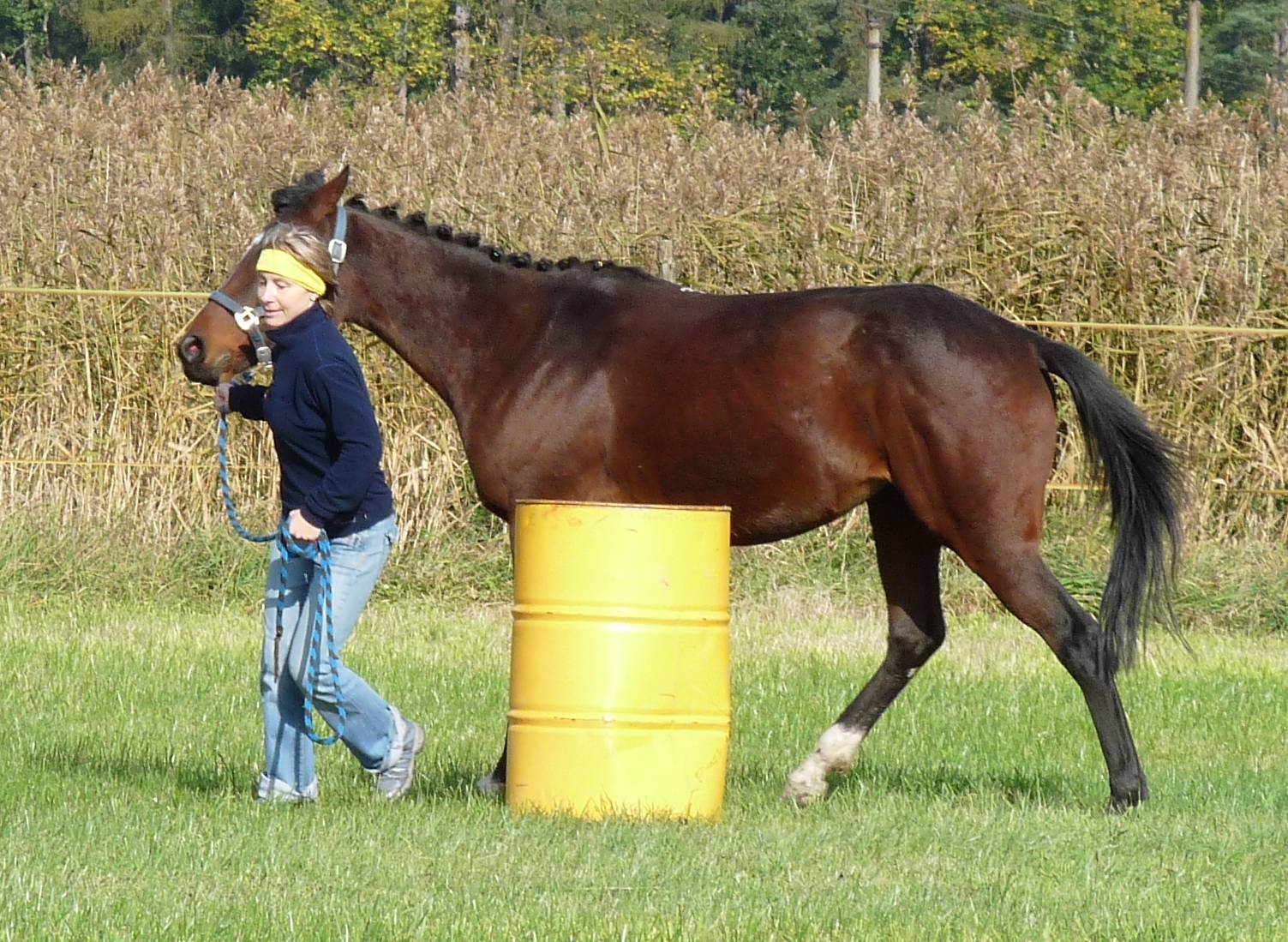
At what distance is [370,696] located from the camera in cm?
613

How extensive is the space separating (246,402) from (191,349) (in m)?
0.47

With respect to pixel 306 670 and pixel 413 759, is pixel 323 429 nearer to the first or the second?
pixel 306 670

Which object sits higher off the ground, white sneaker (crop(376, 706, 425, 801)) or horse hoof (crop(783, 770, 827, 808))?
white sneaker (crop(376, 706, 425, 801))

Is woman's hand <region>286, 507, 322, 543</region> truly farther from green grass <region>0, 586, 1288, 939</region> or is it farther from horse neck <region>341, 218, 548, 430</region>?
horse neck <region>341, 218, 548, 430</region>

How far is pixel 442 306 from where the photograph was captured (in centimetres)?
692

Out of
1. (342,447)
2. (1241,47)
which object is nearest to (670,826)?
(342,447)

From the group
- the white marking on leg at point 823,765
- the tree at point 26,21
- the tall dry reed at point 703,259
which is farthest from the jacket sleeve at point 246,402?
the tree at point 26,21

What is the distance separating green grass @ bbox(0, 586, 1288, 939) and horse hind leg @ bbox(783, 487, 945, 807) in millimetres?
304

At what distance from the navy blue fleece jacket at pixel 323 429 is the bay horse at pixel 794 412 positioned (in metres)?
0.60

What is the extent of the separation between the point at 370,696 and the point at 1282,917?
9.60 ft

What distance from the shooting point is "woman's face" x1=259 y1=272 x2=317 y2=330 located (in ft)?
19.7

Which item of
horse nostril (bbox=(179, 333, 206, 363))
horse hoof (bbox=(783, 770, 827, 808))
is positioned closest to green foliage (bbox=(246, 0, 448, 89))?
horse nostril (bbox=(179, 333, 206, 363))

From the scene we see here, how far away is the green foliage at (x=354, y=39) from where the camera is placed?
36.5 m

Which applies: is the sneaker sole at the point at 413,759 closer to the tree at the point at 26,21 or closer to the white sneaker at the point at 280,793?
the white sneaker at the point at 280,793
